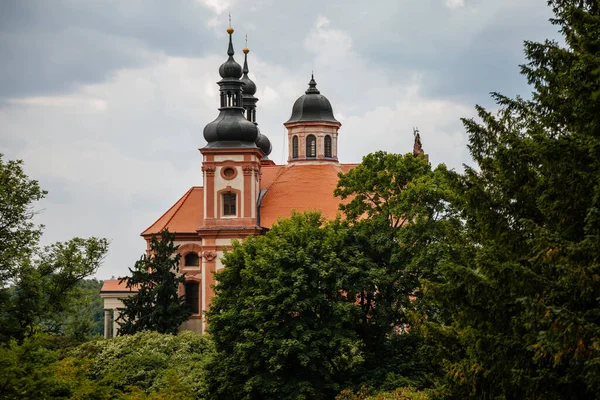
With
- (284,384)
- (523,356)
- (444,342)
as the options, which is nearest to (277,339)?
(284,384)

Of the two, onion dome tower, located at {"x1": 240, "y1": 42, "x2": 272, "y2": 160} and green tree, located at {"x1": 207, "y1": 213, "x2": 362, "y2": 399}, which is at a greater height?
onion dome tower, located at {"x1": 240, "y1": 42, "x2": 272, "y2": 160}

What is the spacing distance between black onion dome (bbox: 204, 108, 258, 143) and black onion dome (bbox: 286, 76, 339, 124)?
7.15 metres

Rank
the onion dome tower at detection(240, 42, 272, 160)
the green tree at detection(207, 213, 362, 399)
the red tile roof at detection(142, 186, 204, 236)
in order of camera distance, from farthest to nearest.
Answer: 1. the onion dome tower at detection(240, 42, 272, 160)
2. the red tile roof at detection(142, 186, 204, 236)
3. the green tree at detection(207, 213, 362, 399)

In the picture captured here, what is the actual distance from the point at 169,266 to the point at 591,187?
3922 centimetres

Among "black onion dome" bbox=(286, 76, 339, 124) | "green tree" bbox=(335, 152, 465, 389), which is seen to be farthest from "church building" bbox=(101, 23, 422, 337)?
"green tree" bbox=(335, 152, 465, 389)

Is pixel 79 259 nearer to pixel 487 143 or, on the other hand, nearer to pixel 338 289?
pixel 338 289

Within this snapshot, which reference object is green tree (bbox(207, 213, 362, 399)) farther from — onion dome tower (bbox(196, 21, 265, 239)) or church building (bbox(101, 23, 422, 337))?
onion dome tower (bbox(196, 21, 265, 239))

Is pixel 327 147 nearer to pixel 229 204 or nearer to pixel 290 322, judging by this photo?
pixel 229 204

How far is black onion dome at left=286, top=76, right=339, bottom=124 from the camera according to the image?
64750mm

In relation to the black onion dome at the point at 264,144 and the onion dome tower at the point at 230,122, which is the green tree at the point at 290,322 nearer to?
the onion dome tower at the point at 230,122

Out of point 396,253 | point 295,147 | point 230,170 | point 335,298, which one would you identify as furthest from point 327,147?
point 335,298

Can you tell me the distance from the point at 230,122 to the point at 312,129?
25.9 feet

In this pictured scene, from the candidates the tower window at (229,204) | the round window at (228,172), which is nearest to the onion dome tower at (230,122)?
the round window at (228,172)

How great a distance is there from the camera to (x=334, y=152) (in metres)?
64.1
